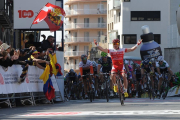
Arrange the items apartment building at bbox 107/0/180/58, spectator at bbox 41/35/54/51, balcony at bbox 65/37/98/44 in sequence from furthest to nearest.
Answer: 1. balcony at bbox 65/37/98/44
2. apartment building at bbox 107/0/180/58
3. spectator at bbox 41/35/54/51

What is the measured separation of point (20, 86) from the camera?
18516mm

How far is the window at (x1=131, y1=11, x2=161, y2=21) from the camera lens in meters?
69.9

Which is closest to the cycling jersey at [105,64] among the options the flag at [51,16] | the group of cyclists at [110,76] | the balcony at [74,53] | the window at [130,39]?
the group of cyclists at [110,76]

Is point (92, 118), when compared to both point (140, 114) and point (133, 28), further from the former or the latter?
point (133, 28)

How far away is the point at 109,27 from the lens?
86.6m

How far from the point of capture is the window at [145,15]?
229 feet

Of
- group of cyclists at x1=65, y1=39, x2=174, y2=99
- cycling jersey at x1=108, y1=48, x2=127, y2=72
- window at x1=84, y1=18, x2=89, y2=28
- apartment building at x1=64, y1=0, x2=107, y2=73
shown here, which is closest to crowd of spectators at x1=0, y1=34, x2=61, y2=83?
group of cyclists at x1=65, y1=39, x2=174, y2=99

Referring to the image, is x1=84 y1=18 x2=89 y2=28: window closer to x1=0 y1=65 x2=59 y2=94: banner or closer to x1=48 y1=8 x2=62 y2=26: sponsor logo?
x1=48 y1=8 x2=62 y2=26: sponsor logo

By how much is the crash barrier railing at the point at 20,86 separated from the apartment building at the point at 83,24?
98.5 metres

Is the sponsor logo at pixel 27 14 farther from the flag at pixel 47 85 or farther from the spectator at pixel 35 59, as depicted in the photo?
the flag at pixel 47 85

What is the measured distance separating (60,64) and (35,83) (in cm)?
283

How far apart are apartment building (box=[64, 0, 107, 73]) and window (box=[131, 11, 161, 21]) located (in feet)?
157

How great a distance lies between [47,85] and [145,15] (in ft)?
169

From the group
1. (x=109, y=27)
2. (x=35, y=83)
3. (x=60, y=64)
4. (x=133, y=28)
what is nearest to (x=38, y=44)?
(x=60, y=64)
